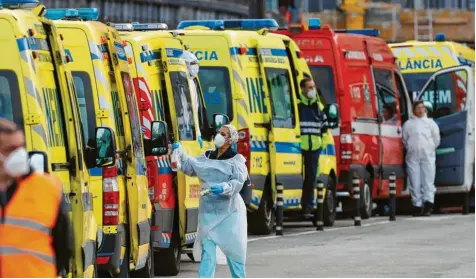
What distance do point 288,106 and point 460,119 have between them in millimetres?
7044

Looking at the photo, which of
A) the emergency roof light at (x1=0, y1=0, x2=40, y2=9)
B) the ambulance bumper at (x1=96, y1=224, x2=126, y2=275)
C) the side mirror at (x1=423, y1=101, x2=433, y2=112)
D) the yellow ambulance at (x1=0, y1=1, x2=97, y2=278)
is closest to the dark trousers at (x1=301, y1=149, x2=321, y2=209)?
the side mirror at (x1=423, y1=101, x2=433, y2=112)

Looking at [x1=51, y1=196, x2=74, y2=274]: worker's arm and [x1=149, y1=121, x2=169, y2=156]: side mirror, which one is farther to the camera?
[x1=149, y1=121, x2=169, y2=156]: side mirror

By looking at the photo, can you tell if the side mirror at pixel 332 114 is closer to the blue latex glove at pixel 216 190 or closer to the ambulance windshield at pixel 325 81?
the ambulance windshield at pixel 325 81

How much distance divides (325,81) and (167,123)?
961 cm

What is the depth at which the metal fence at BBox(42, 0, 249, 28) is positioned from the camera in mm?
59469

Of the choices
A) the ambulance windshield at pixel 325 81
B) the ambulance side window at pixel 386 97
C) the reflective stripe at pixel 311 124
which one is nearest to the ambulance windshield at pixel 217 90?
the reflective stripe at pixel 311 124

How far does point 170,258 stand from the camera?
17.6 m

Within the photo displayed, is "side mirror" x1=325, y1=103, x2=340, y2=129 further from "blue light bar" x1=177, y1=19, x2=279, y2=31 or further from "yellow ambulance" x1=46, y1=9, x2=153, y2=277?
"yellow ambulance" x1=46, y1=9, x2=153, y2=277

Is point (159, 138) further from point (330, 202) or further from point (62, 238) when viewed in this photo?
point (330, 202)

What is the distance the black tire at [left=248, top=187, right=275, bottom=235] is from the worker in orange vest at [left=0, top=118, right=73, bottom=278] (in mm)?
14772

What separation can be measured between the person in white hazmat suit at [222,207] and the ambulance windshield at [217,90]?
6.97m

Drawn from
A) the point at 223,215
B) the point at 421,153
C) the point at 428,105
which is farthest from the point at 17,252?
the point at 428,105

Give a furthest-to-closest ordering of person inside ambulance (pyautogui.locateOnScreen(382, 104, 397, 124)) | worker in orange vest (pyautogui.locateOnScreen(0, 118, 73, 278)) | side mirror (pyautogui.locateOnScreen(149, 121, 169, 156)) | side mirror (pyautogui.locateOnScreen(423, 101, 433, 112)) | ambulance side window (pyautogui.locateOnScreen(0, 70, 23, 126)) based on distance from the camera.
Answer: side mirror (pyautogui.locateOnScreen(423, 101, 433, 112)), person inside ambulance (pyautogui.locateOnScreen(382, 104, 397, 124)), side mirror (pyautogui.locateOnScreen(149, 121, 169, 156)), ambulance side window (pyautogui.locateOnScreen(0, 70, 23, 126)), worker in orange vest (pyautogui.locateOnScreen(0, 118, 73, 278))

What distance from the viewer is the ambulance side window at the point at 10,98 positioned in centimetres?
1158
